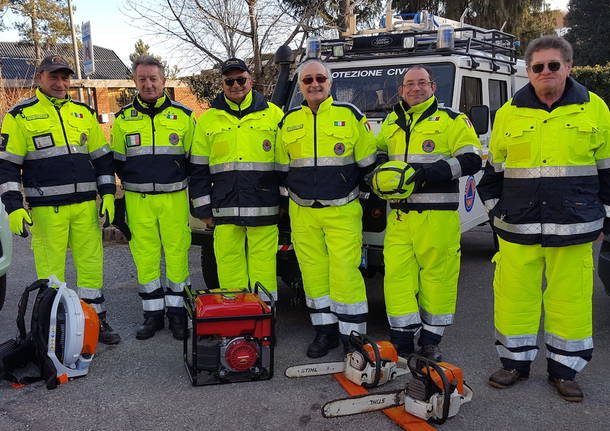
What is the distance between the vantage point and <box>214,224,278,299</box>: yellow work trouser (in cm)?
411

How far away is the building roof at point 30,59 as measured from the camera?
28.4 m

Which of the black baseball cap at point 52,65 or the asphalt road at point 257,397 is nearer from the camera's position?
the asphalt road at point 257,397

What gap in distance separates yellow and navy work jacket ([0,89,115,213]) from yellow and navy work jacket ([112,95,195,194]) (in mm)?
291

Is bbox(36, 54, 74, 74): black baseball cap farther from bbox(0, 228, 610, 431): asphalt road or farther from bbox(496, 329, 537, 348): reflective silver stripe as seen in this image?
bbox(496, 329, 537, 348): reflective silver stripe

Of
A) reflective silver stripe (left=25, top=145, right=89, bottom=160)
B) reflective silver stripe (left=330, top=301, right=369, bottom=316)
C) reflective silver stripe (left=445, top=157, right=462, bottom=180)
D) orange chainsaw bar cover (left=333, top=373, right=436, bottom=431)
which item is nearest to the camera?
orange chainsaw bar cover (left=333, top=373, right=436, bottom=431)

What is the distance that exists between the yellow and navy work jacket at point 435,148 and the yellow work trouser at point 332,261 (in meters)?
0.38

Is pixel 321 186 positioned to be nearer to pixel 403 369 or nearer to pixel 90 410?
pixel 403 369

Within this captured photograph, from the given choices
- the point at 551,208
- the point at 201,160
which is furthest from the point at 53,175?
the point at 551,208

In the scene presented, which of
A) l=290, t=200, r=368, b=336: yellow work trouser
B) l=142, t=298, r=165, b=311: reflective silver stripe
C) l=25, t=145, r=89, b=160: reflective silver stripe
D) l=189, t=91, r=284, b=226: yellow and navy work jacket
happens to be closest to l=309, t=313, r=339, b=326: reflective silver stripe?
l=290, t=200, r=368, b=336: yellow work trouser

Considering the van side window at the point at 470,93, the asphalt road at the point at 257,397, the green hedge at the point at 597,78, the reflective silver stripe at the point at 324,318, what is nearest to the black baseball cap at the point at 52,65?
the asphalt road at the point at 257,397

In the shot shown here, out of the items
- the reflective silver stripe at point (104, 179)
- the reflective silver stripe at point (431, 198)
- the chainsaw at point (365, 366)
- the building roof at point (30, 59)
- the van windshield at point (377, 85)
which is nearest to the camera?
the chainsaw at point (365, 366)

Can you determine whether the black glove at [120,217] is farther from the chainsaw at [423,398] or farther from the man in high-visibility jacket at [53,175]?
the chainsaw at [423,398]

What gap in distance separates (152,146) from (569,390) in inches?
130

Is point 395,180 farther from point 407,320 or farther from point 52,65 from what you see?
point 52,65
